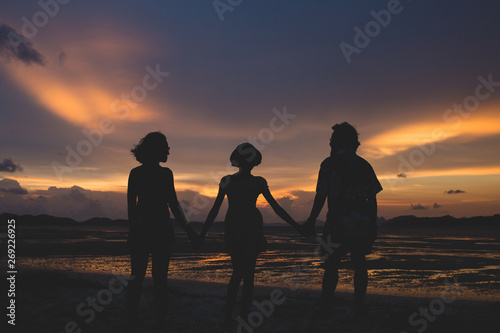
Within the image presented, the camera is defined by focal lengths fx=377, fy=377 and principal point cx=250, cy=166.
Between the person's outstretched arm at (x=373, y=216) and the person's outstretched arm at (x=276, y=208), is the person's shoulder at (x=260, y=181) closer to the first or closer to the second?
the person's outstretched arm at (x=276, y=208)

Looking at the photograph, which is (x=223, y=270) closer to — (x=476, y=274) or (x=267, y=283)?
(x=267, y=283)

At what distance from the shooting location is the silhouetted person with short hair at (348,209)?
4418 millimetres

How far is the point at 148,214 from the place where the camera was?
414 cm

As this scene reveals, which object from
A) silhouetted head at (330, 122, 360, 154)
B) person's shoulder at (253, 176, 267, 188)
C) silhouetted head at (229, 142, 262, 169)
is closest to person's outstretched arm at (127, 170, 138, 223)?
silhouetted head at (229, 142, 262, 169)

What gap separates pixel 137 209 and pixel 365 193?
8.73 ft

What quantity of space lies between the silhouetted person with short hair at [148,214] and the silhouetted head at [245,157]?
30.3 inches

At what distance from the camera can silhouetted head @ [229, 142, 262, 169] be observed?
4.32 metres

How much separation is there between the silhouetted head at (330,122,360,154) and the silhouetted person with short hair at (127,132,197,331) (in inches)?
82.3

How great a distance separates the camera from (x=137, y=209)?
418cm

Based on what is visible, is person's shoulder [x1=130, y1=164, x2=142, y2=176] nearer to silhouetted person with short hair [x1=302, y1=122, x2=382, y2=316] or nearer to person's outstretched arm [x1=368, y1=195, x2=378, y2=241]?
silhouetted person with short hair [x1=302, y1=122, x2=382, y2=316]

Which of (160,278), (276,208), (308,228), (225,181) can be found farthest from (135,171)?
(308,228)

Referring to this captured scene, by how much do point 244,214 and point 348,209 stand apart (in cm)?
124

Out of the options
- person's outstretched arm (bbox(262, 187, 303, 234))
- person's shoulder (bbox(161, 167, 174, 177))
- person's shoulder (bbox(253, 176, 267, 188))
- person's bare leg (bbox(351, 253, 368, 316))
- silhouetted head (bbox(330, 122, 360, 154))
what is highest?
silhouetted head (bbox(330, 122, 360, 154))

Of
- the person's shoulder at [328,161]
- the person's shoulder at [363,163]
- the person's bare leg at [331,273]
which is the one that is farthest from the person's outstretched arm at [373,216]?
A: the person's shoulder at [328,161]
